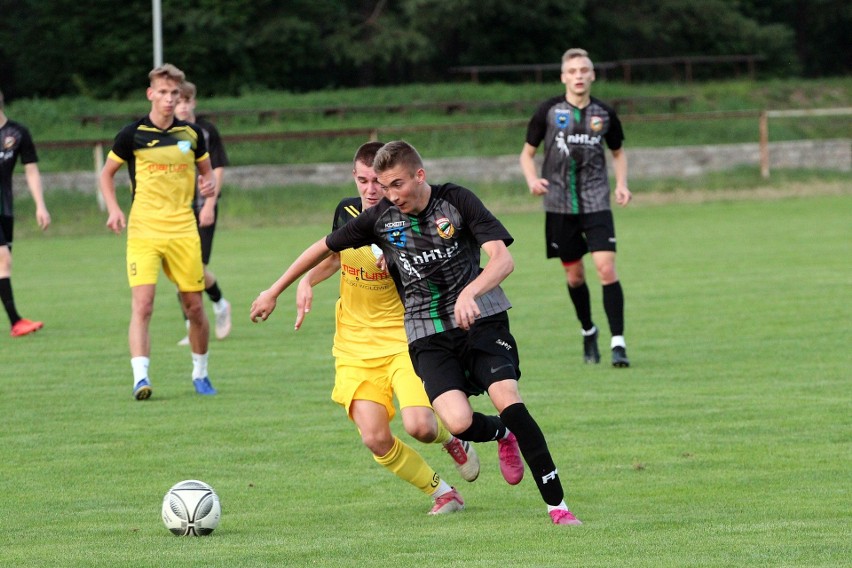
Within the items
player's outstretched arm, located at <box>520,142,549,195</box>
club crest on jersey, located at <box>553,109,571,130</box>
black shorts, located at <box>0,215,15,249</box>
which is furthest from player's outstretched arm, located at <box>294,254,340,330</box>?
black shorts, located at <box>0,215,15,249</box>

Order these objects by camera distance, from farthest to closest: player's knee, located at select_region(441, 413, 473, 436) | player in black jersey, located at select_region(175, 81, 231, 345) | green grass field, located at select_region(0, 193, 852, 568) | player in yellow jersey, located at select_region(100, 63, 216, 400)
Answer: player in black jersey, located at select_region(175, 81, 231, 345), player in yellow jersey, located at select_region(100, 63, 216, 400), player's knee, located at select_region(441, 413, 473, 436), green grass field, located at select_region(0, 193, 852, 568)

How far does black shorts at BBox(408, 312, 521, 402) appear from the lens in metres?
5.91

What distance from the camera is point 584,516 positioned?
590 cm

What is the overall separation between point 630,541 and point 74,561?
2099 millimetres

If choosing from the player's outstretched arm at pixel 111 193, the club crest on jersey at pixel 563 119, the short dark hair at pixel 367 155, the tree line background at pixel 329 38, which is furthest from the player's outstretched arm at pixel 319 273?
the tree line background at pixel 329 38

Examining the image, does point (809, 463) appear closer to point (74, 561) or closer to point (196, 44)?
point (74, 561)

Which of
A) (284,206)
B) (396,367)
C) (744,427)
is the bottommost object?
(284,206)

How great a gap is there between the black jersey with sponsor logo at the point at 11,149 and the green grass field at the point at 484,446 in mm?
1336

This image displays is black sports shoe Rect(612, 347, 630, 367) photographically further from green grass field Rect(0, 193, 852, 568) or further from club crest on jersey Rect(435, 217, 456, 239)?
club crest on jersey Rect(435, 217, 456, 239)

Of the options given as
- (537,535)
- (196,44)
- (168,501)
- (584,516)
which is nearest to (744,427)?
(584,516)

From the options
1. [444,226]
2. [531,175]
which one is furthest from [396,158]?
[531,175]

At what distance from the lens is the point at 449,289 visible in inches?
237

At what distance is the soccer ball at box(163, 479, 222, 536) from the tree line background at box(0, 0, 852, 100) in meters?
38.8

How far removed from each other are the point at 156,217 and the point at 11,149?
4.22 m
